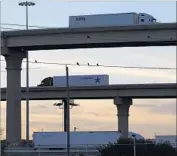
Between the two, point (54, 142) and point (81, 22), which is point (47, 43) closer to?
point (81, 22)

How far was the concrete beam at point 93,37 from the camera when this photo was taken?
52344 mm

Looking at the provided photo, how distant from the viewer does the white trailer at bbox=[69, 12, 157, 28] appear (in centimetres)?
5616

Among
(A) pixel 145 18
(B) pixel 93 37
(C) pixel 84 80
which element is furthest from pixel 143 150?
(C) pixel 84 80

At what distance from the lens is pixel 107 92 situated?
88625mm

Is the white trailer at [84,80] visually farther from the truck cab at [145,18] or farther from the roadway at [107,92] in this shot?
the truck cab at [145,18]

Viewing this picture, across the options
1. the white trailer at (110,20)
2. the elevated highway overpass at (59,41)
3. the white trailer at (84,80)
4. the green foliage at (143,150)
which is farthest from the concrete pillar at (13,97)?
the white trailer at (84,80)

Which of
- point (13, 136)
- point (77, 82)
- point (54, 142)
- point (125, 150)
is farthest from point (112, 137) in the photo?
point (77, 82)

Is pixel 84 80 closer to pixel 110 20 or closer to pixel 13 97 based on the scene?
pixel 13 97

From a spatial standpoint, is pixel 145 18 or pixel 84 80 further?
pixel 84 80

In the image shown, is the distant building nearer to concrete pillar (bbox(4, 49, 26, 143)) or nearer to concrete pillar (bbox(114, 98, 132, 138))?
concrete pillar (bbox(4, 49, 26, 143))

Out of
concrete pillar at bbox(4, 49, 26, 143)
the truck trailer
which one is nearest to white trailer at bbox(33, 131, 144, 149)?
concrete pillar at bbox(4, 49, 26, 143)

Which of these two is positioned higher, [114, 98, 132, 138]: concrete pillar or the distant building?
[114, 98, 132, 138]: concrete pillar

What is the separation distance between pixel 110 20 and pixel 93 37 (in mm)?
3265

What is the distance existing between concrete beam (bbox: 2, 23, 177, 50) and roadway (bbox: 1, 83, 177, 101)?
2837cm
